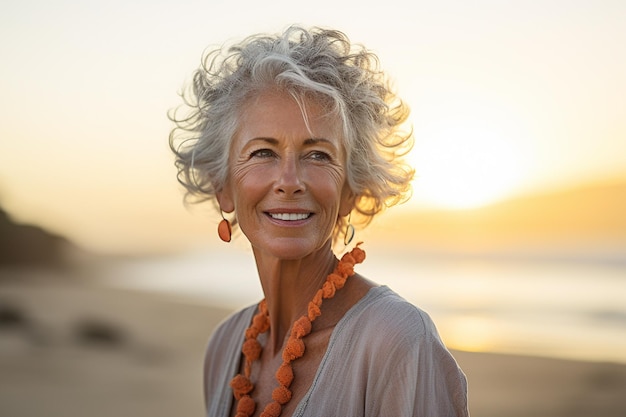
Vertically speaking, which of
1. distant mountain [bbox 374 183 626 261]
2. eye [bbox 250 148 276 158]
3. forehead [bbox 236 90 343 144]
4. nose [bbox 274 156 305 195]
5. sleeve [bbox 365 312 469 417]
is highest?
distant mountain [bbox 374 183 626 261]

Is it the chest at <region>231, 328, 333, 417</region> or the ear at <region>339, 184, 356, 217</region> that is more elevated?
the ear at <region>339, 184, 356, 217</region>

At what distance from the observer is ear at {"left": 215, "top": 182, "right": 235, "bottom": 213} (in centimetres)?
324

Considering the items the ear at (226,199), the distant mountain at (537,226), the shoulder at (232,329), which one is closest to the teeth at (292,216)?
the ear at (226,199)

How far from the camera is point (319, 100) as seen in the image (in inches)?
115

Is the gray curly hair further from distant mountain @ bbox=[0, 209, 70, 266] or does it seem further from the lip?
distant mountain @ bbox=[0, 209, 70, 266]

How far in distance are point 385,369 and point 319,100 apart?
0.98 meters

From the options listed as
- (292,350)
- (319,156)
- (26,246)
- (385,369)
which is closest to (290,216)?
(319,156)

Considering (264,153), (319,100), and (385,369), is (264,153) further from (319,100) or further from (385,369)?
(385,369)

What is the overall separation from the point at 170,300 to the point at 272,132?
13537mm

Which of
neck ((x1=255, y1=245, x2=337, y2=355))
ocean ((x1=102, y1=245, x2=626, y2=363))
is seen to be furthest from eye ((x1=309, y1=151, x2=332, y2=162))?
ocean ((x1=102, y1=245, x2=626, y2=363))

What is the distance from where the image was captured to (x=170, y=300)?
52.6 ft

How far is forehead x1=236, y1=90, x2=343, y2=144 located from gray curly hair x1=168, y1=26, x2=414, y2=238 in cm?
3

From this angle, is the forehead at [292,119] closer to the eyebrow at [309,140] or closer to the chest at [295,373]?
the eyebrow at [309,140]

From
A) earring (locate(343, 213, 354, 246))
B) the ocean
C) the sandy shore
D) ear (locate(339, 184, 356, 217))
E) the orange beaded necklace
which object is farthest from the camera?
the ocean
